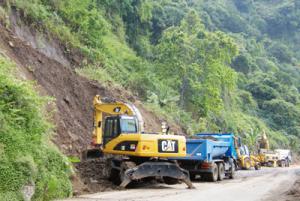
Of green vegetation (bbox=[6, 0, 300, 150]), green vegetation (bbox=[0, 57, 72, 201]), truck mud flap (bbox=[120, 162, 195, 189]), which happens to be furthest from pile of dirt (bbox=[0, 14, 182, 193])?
green vegetation (bbox=[0, 57, 72, 201])

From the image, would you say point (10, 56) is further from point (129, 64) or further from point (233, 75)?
point (233, 75)

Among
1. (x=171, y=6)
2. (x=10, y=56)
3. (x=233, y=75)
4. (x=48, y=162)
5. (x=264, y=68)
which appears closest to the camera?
(x=48, y=162)

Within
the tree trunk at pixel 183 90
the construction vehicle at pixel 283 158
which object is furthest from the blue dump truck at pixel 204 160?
the construction vehicle at pixel 283 158

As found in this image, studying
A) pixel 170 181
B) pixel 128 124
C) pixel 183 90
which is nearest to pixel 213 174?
pixel 170 181

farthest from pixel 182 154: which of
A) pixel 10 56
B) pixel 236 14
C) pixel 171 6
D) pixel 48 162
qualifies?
pixel 236 14

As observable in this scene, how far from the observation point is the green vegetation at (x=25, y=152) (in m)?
10.8

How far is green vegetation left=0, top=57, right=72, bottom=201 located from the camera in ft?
35.4

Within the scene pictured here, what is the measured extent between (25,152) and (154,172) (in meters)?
5.82

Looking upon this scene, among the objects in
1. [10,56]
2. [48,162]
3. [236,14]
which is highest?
[236,14]

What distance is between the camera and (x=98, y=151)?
17844 mm

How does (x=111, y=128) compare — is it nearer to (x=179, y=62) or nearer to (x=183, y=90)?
(x=179, y=62)

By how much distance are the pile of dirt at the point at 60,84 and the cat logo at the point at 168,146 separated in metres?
2.34

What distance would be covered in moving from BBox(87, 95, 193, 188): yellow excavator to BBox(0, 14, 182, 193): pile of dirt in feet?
2.66

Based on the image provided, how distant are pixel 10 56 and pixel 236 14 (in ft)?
260
